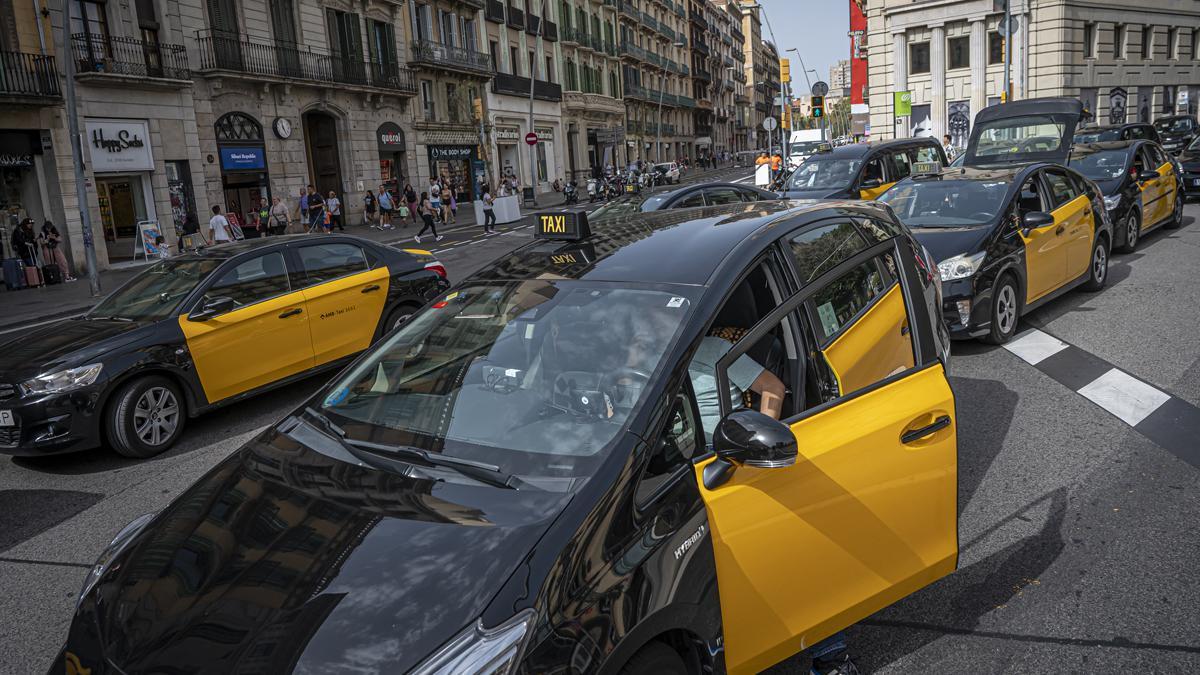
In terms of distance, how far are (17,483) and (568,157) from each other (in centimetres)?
5388

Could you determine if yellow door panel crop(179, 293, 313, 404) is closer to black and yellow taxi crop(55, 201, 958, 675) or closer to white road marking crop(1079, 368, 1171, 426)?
black and yellow taxi crop(55, 201, 958, 675)

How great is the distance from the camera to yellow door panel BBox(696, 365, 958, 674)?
2.58 m

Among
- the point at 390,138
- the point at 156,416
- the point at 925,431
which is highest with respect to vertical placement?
the point at 390,138

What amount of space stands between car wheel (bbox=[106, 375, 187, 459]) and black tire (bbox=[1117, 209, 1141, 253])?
12.6 metres

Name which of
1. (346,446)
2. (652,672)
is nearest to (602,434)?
(652,672)

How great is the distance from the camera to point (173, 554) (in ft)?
8.23

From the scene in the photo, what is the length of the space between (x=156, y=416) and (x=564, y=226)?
15.2 ft

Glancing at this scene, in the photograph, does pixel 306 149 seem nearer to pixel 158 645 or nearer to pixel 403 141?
pixel 403 141

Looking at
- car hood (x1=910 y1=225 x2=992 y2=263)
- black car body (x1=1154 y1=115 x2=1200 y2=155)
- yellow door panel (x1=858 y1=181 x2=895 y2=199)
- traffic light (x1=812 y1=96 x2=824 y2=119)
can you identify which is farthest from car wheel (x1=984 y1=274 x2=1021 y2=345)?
black car body (x1=1154 y1=115 x2=1200 y2=155)

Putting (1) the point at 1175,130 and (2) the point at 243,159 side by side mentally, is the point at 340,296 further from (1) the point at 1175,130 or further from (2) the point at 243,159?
(1) the point at 1175,130

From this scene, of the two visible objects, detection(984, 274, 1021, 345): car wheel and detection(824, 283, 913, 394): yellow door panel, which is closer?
detection(824, 283, 913, 394): yellow door panel

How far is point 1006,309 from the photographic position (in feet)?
26.7

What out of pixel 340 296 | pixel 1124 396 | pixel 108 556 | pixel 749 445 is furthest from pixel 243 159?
pixel 749 445

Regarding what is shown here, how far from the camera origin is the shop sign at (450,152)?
40875 mm
